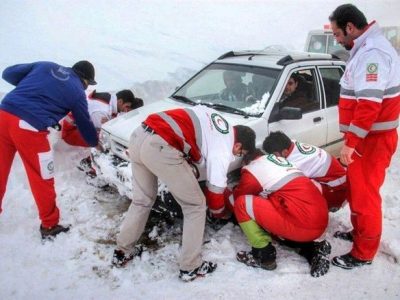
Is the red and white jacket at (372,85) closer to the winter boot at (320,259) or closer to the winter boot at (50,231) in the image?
the winter boot at (320,259)

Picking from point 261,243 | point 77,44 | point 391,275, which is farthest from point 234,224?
point 77,44

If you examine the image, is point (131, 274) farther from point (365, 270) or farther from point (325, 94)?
point (325, 94)

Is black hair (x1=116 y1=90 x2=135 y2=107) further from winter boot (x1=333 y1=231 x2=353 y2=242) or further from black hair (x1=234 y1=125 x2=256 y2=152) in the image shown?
winter boot (x1=333 y1=231 x2=353 y2=242)

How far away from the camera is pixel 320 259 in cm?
305

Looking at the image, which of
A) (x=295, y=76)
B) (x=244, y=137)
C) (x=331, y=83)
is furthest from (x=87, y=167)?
(x=331, y=83)

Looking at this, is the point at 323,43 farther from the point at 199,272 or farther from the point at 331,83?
the point at 199,272

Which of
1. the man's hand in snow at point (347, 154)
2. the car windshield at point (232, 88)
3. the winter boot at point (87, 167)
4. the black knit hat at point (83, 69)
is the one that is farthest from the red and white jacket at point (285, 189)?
the winter boot at point (87, 167)

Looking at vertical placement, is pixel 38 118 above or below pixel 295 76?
below

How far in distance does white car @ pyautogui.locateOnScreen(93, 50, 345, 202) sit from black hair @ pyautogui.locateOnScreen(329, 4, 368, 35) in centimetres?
100

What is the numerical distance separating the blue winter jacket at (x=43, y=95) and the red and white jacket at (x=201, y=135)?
0.92m

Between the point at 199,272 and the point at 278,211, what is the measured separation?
2.62 ft

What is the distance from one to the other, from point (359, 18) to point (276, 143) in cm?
118

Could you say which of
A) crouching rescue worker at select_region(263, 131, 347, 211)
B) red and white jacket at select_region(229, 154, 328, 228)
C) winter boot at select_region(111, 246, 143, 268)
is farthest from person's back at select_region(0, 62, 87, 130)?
crouching rescue worker at select_region(263, 131, 347, 211)

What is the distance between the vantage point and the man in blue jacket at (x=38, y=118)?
10.1ft
